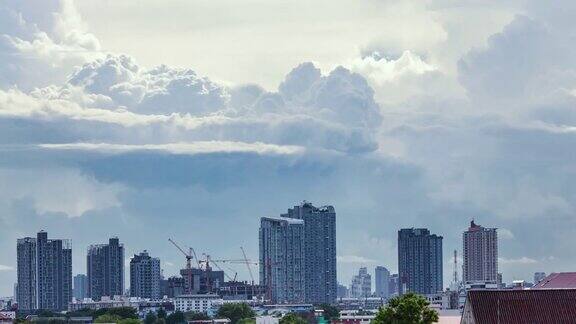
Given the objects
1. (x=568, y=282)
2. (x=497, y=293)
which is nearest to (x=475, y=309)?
(x=497, y=293)

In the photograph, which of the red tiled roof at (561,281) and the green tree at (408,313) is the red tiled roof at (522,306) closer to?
the green tree at (408,313)

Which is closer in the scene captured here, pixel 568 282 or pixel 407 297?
pixel 407 297

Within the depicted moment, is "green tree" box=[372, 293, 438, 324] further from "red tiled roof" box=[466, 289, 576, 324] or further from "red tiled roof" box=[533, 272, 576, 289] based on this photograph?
"red tiled roof" box=[533, 272, 576, 289]

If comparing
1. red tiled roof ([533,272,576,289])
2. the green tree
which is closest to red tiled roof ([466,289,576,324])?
the green tree

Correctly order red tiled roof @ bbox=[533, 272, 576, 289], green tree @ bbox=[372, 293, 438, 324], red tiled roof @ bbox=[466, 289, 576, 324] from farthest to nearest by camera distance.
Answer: red tiled roof @ bbox=[533, 272, 576, 289]
red tiled roof @ bbox=[466, 289, 576, 324]
green tree @ bbox=[372, 293, 438, 324]

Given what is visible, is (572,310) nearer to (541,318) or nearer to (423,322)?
(541,318)

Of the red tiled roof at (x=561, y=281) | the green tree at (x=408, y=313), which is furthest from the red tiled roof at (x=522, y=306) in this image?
the red tiled roof at (x=561, y=281)

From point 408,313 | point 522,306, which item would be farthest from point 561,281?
point 408,313
